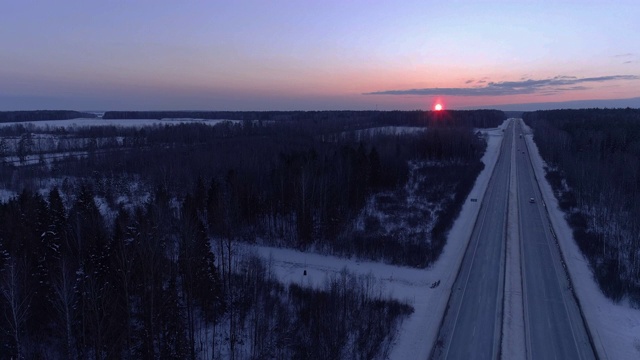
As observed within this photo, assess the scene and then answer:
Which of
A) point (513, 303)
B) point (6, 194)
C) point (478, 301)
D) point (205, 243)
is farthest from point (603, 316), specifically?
point (6, 194)

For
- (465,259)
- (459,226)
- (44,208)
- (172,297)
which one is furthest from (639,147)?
(44,208)

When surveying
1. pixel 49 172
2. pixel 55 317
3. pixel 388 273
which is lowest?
pixel 388 273

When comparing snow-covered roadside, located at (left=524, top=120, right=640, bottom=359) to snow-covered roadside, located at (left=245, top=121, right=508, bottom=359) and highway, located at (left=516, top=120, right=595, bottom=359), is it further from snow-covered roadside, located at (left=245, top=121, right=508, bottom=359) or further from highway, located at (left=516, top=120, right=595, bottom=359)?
snow-covered roadside, located at (left=245, top=121, right=508, bottom=359)

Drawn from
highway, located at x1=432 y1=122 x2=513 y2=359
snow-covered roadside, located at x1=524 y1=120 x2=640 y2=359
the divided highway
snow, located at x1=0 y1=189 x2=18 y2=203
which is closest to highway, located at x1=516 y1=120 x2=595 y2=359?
the divided highway

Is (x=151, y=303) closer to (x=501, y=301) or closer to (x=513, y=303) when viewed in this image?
(x=501, y=301)

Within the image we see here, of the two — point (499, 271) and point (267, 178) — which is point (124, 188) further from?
point (499, 271)

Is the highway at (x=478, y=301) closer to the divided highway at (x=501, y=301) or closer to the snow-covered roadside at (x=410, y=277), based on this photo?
the divided highway at (x=501, y=301)
